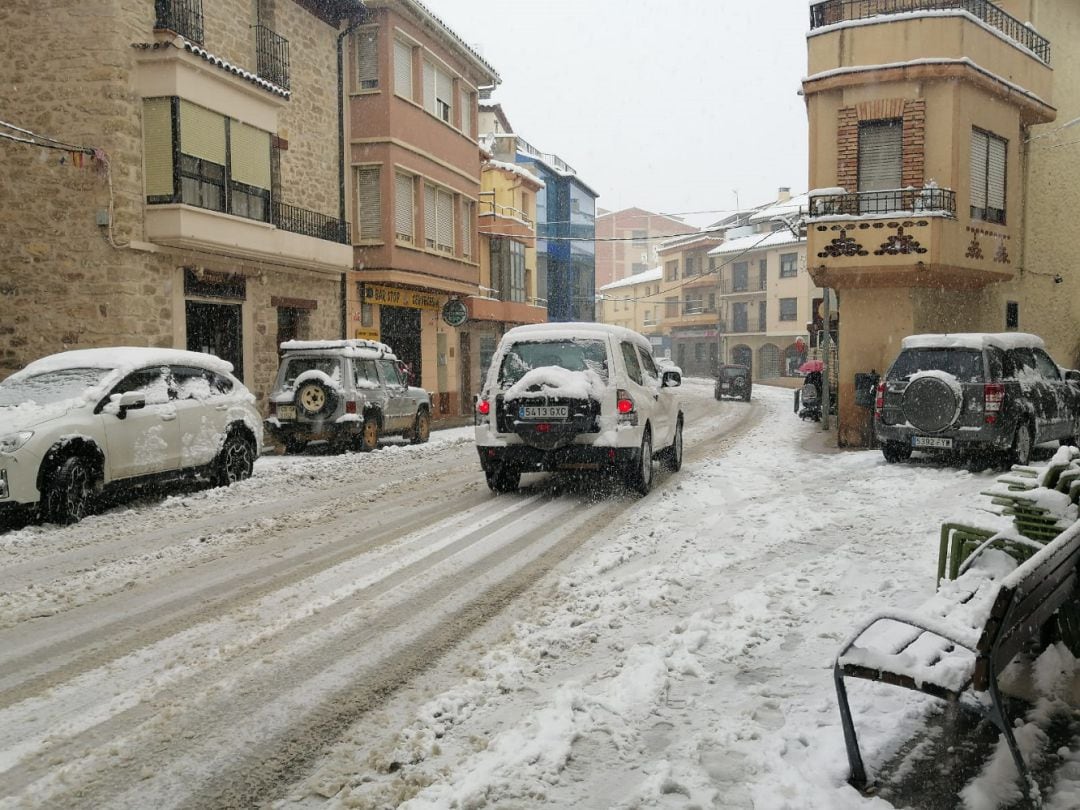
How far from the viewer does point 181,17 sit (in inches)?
681

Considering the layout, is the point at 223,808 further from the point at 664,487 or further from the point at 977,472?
the point at 977,472

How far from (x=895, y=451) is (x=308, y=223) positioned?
15.1 m

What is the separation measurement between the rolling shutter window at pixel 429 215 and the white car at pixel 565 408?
16.4m

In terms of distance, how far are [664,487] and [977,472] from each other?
4.67 meters

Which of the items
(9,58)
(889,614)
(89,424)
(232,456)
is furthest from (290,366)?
(889,614)

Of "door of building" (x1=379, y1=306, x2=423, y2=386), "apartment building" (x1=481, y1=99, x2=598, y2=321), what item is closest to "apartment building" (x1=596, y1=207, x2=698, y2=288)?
"apartment building" (x1=481, y1=99, x2=598, y2=321)

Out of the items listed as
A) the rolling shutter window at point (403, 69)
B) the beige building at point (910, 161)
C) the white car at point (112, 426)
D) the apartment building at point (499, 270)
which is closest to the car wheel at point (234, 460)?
the white car at point (112, 426)

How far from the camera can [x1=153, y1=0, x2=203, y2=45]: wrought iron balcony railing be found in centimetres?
1673

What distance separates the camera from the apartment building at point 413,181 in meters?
23.6

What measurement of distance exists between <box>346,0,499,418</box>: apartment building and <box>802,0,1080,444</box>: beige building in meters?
11.6

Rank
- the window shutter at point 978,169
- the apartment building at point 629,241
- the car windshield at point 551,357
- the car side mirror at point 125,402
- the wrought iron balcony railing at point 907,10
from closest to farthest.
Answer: the car side mirror at point 125,402 → the car windshield at point 551,357 → the wrought iron balcony railing at point 907,10 → the window shutter at point 978,169 → the apartment building at point 629,241

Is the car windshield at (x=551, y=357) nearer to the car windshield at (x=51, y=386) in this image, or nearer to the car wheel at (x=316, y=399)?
the car windshield at (x=51, y=386)

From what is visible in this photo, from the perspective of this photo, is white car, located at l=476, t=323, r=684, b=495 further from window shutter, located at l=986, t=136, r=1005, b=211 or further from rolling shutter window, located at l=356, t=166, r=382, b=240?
rolling shutter window, located at l=356, t=166, r=382, b=240

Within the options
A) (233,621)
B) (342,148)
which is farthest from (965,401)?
(342,148)
